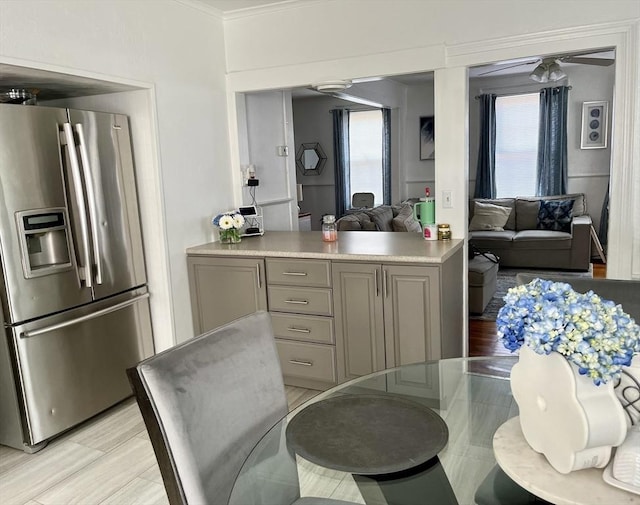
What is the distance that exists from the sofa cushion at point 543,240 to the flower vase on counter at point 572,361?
5.78 meters

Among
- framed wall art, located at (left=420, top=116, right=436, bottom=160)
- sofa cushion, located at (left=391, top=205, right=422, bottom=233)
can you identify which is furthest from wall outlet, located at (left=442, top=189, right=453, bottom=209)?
framed wall art, located at (left=420, top=116, right=436, bottom=160)

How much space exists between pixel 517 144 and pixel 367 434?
697cm

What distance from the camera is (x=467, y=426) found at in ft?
5.19

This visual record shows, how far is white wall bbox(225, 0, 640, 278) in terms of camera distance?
2.88 metres

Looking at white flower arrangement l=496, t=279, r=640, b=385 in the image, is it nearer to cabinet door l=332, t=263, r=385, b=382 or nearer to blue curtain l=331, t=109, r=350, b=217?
cabinet door l=332, t=263, r=385, b=382

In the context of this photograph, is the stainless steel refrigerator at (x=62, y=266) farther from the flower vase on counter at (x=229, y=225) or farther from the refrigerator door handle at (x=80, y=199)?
the flower vase on counter at (x=229, y=225)

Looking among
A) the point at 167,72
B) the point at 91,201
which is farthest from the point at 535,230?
the point at 91,201

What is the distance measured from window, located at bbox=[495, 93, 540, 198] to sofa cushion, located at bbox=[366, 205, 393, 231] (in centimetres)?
238

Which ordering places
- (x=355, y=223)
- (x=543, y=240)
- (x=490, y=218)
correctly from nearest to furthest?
(x=355, y=223)
(x=543, y=240)
(x=490, y=218)

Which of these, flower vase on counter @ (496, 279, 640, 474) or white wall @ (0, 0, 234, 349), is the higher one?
white wall @ (0, 0, 234, 349)

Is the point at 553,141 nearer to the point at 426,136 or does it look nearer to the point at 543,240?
the point at 543,240

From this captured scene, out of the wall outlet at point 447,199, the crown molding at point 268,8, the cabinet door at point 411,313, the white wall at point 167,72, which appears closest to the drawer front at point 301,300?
the cabinet door at point 411,313

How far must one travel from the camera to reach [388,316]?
3.00m

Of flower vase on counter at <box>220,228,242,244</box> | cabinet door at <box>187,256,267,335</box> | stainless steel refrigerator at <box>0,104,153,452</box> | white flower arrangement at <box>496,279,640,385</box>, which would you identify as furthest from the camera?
flower vase on counter at <box>220,228,242,244</box>
